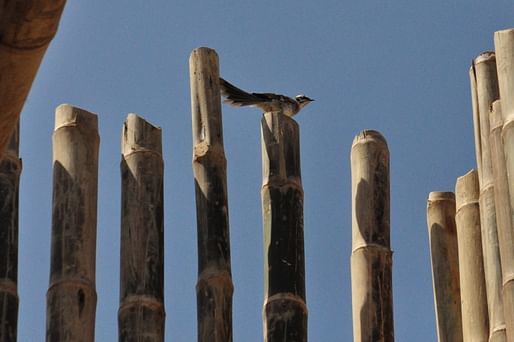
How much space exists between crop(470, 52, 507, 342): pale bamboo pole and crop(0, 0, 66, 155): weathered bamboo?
444cm

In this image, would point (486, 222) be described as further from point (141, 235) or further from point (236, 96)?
point (236, 96)

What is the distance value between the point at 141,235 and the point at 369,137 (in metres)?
1.39

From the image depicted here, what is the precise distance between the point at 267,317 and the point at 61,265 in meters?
1.06

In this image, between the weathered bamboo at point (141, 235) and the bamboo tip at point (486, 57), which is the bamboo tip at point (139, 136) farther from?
the bamboo tip at point (486, 57)

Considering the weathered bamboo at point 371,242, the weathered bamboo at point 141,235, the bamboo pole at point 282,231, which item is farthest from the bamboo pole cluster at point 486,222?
the weathered bamboo at point 141,235

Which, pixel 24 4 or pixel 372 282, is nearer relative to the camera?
pixel 24 4

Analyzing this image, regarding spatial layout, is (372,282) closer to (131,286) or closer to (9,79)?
(131,286)

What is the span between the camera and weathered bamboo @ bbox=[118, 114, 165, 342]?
22.4 feet

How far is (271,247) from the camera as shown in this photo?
7.21 m

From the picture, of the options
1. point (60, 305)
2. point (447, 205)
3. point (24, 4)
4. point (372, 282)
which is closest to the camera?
point (24, 4)

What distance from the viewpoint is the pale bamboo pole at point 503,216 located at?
5.94 metres

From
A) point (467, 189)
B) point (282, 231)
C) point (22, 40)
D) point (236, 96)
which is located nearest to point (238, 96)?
point (236, 96)

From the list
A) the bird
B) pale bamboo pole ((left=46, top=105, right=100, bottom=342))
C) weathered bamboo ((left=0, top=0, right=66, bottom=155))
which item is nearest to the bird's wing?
the bird

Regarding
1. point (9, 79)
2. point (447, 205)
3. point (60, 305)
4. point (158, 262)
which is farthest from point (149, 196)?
point (9, 79)
